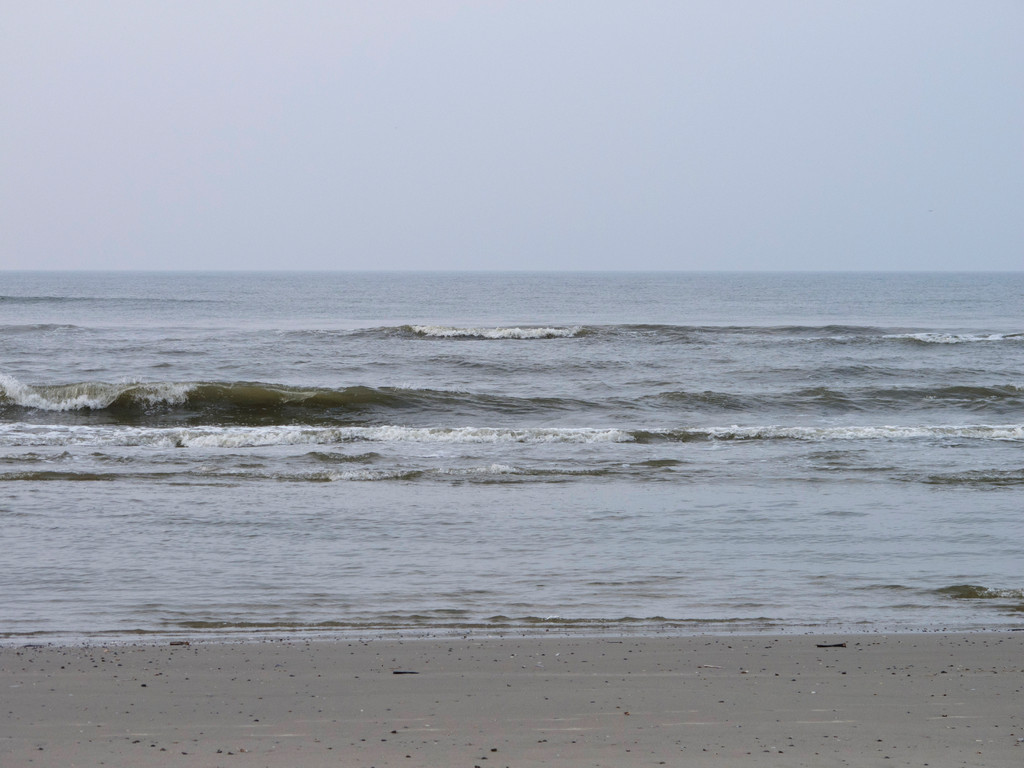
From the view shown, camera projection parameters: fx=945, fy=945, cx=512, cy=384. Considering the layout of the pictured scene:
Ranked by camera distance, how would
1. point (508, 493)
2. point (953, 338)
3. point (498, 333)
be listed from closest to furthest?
point (508, 493)
point (953, 338)
point (498, 333)

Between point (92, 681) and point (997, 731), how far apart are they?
14.0 feet

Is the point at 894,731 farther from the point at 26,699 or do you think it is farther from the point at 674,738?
the point at 26,699

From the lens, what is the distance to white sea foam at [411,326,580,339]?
112 ft

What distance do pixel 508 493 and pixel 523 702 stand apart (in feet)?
21.2

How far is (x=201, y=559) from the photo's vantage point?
307 inches

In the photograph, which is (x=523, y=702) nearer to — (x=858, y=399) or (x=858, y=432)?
(x=858, y=432)

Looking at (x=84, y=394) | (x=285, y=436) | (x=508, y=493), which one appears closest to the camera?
(x=508, y=493)

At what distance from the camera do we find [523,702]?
14.8 ft

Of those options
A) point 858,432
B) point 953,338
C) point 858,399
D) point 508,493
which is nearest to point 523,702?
point 508,493

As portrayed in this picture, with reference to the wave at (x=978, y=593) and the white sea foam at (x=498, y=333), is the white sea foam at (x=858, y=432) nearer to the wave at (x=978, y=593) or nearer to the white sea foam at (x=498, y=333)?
the wave at (x=978, y=593)

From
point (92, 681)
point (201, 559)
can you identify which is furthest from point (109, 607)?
point (92, 681)

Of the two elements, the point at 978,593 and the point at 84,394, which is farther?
the point at 84,394

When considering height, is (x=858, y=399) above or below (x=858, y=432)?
above

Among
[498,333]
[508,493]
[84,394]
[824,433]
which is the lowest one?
[508,493]
